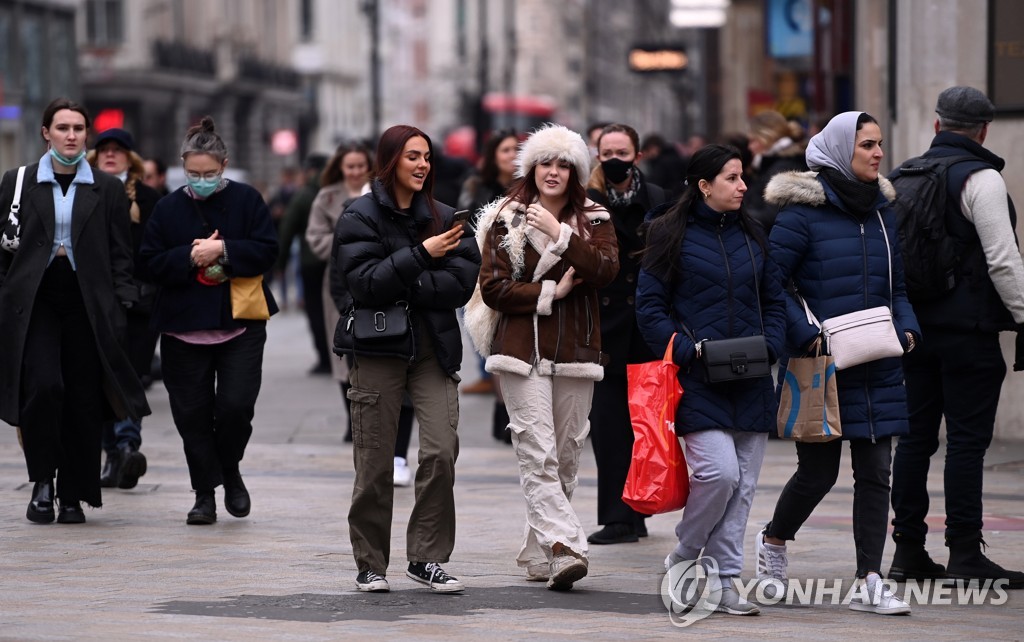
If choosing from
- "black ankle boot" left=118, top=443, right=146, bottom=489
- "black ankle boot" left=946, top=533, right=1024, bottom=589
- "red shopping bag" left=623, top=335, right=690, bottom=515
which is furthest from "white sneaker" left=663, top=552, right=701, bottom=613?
"black ankle boot" left=118, top=443, right=146, bottom=489

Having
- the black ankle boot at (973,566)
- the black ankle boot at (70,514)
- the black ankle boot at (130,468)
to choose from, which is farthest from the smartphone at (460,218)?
the black ankle boot at (130,468)

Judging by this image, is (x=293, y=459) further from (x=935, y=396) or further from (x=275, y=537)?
(x=935, y=396)

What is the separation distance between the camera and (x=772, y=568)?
24.2 ft

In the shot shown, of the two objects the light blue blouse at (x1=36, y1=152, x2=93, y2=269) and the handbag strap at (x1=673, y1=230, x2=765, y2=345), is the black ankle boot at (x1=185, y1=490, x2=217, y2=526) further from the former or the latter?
the handbag strap at (x1=673, y1=230, x2=765, y2=345)

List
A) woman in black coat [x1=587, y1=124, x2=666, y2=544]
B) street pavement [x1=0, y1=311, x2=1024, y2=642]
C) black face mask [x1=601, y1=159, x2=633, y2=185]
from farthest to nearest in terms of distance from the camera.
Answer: woman in black coat [x1=587, y1=124, x2=666, y2=544] → black face mask [x1=601, y1=159, x2=633, y2=185] → street pavement [x1=0, y1=311, x2=1024, y2=642]

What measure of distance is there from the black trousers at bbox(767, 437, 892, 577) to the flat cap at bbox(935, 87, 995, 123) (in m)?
1.43

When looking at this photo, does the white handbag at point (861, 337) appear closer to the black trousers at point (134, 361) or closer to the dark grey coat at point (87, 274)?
the dark grey coat at point (87, 274)

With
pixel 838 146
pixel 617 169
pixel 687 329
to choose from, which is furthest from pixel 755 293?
pixel 617 169

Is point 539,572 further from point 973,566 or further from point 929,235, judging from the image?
point 929,235

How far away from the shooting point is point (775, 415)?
7070 millimetres

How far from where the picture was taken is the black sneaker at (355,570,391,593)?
732 centimetres

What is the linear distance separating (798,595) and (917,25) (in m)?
5.63

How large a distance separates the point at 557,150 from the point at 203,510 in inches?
114

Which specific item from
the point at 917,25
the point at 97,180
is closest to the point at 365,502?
the point at 97,180
